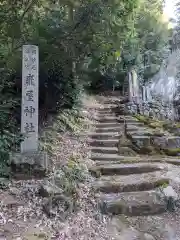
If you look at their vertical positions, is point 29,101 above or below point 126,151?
above

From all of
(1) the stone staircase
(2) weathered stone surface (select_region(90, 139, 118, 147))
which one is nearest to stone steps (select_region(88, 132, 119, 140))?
(1) the stone staircase

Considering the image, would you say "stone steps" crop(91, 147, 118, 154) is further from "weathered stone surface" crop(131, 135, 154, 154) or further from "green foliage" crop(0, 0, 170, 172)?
"green foliage" crop(0, 0, 170, 172)

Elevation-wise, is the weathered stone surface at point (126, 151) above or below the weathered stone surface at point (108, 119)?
below

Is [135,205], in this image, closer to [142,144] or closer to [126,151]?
[126,151]

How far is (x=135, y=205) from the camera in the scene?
4438 mm

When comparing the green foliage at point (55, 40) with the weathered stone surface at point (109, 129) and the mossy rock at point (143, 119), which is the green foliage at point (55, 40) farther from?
the mossy rock at point (143, 119)

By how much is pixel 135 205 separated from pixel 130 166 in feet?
4.63

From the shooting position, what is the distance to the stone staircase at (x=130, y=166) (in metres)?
4.48

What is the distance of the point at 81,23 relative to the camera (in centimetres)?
602

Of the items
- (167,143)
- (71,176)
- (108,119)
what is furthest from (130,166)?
(108,119)

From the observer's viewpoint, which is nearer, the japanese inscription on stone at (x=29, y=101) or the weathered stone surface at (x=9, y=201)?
the weathered stone surface at (x=9, y=201)

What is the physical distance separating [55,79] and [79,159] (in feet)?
6.80

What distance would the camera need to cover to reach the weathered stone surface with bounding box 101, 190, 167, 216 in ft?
14.5

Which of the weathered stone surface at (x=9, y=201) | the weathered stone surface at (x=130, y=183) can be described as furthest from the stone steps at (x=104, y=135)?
the weathered stone surface at (x=9, y=201)
